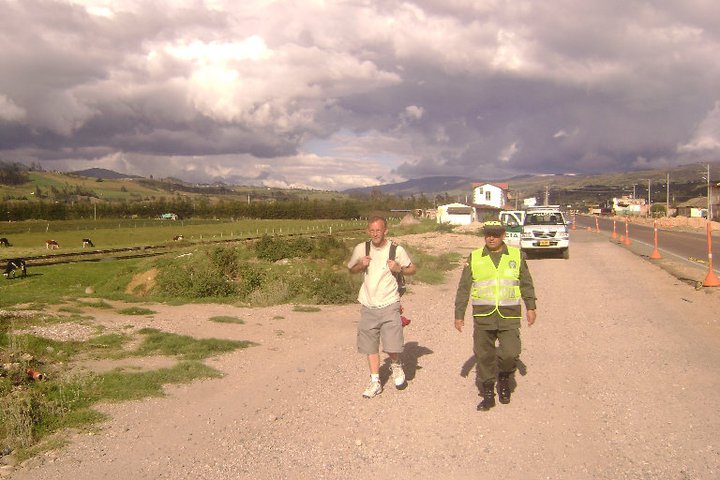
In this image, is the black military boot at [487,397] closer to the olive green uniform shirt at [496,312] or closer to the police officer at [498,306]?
the police officer at [498,306]

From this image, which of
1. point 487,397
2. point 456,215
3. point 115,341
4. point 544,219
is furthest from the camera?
point 456,215

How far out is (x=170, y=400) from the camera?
606 cm

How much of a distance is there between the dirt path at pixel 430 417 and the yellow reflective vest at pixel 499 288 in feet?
3.06

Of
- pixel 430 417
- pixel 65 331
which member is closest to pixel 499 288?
pixel 430 417

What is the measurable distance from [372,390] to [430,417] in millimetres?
818

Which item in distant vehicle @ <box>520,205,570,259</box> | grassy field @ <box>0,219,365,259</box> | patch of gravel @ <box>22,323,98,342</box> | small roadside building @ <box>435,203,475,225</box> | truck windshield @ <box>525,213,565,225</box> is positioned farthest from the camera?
small roadside building @ <box>435,203,475,225</box>

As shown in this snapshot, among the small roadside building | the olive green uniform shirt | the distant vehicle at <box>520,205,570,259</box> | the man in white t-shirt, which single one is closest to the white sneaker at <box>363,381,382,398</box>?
the man in white t-shirt

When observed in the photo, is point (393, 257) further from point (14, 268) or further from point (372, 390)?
point (14, 268)

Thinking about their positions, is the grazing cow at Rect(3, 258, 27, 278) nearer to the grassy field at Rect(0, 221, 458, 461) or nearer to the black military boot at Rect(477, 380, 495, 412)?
the grassy field at Rect(0, 221, 458, 461)

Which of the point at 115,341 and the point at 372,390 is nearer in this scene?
the point at 372,390

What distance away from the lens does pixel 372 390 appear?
6.04 metres

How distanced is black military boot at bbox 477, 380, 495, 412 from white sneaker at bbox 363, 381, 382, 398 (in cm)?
105

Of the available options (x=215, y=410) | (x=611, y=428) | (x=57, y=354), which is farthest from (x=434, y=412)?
(x=57, y=354)

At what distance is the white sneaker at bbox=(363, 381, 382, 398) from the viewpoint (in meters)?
6.02
